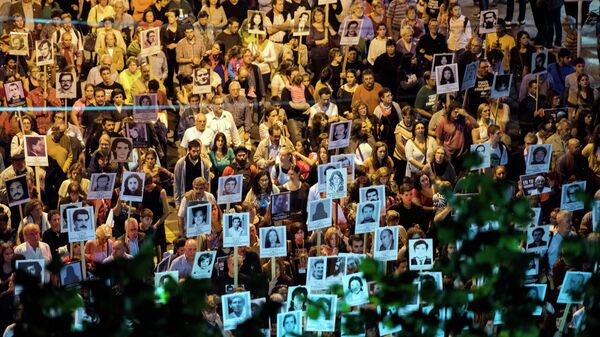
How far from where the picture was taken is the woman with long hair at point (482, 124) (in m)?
19.0

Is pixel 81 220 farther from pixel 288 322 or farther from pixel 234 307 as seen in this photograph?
pixel 288 322

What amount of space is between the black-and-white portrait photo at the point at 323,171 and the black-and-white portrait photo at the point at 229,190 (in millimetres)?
851

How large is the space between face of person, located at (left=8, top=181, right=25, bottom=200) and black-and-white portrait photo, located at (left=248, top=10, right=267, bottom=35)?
5519 mm

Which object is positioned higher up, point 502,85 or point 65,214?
point 502,85

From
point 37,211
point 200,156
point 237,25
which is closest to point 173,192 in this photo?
point 200,156

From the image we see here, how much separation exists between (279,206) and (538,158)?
2871mm

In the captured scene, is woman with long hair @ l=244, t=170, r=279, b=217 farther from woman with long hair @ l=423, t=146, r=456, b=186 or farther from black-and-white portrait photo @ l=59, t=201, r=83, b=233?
black-and-white portrait photo @ l=59, t=201, r=83, b=233

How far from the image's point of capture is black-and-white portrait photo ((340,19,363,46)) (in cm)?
2073

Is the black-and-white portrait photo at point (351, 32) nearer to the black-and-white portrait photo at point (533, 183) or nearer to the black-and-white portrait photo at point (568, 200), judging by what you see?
the black-and-white portrait photo at point (533, 183)

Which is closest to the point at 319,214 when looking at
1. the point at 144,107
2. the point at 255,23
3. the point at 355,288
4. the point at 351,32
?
the point at 355,288

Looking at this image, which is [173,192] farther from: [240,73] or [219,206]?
[240,73]

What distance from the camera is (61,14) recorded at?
21828 millimetres

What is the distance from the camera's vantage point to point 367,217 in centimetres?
1617

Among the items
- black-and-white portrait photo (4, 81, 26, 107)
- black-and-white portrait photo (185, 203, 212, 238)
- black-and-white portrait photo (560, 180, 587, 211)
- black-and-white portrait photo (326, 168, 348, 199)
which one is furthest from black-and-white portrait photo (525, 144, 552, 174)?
black-and-white portrait photo (4, 81, 26, 107)
